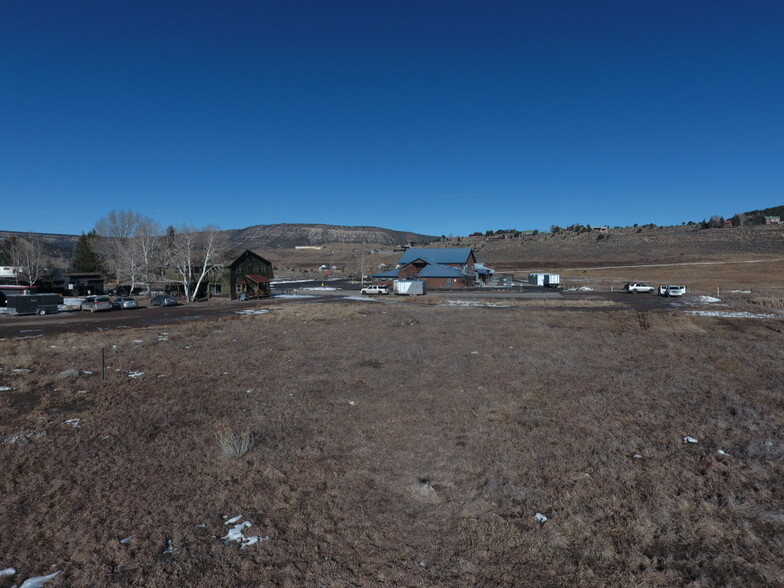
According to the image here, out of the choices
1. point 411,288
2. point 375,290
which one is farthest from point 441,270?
point 375,290

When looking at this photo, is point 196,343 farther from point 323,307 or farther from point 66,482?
point 323,307

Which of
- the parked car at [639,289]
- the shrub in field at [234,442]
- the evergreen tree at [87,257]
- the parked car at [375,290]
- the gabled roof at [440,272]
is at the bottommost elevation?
the parked car at [639,289]

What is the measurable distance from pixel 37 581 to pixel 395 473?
14.8 feet

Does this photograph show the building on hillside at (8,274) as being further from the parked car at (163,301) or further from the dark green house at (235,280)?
the parked car at (163,301)

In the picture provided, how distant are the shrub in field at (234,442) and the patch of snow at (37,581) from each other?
290 centimetres

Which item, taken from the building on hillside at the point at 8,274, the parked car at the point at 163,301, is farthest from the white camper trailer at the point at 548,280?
the building on hillside at the point at 8,274

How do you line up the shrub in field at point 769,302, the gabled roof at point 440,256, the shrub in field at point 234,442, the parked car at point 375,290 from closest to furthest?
the shrub in field at point 234,442, the shrub in field at point 769,302, the parked car at point 375,290, the gabled roof at point 440,256

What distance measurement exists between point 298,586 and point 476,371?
9608mm

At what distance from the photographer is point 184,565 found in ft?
15.4

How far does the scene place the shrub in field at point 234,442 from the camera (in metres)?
7.30

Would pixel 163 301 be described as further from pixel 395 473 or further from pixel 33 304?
pixel 395 473

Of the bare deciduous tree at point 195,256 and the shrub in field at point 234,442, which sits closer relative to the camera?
the shrub in field at point 234,442

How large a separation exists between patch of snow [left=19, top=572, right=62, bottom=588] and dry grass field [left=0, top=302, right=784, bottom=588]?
5.3 inches

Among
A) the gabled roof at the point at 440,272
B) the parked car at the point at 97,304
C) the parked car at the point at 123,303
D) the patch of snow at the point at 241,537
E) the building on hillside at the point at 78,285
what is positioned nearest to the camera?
the patch of snow at the point at 241,537
